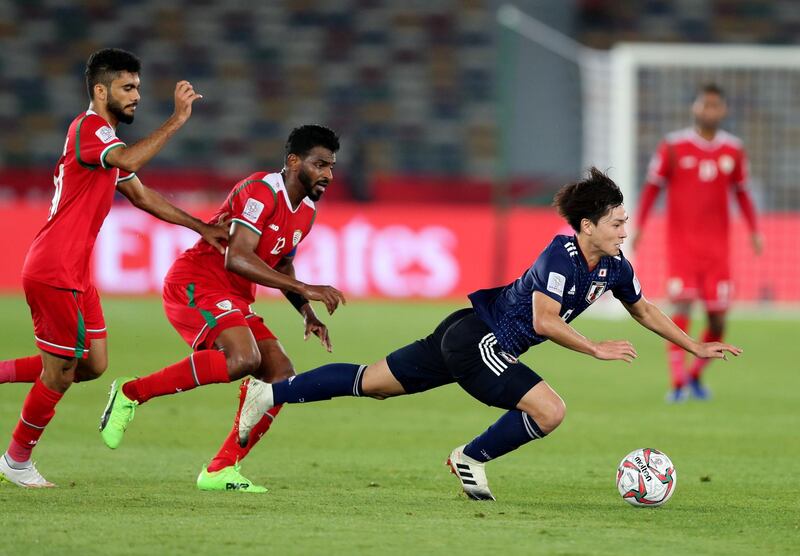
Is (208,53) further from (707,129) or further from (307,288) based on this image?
(307,288)

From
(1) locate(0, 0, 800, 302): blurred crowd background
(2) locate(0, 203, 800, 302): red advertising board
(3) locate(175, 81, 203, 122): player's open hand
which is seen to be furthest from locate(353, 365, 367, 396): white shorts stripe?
(2) locate(0, 203, 800, 302): red advertising board

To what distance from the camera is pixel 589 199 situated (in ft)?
20.8

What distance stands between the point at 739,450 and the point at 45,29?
20.0 meters

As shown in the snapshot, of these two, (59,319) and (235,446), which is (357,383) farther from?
(59,319)

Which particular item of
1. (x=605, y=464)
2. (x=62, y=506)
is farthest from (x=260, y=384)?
(x=605, y=464)

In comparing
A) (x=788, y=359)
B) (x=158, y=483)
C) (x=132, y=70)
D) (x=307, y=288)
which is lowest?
(x=788, y=359)

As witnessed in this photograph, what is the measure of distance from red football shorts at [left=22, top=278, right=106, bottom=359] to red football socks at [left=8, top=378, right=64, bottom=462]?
22 centimetres

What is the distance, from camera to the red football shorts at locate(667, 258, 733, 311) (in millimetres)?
11609

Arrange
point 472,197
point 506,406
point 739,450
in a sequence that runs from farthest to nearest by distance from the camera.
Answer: point 472,197 < point 739,450 < point 506,406

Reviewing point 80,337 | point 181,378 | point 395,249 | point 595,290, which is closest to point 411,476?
point 181,378

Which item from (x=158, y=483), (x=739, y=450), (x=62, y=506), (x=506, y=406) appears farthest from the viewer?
(x=739, y=450)

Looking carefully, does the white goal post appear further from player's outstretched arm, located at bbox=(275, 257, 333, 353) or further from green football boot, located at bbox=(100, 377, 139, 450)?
green football boot, located at bbox=(100, 377, 139, 450)

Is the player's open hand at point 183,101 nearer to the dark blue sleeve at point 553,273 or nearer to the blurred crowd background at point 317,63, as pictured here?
the dark blue sleeve at point 553,273

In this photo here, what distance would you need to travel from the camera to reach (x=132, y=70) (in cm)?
648
